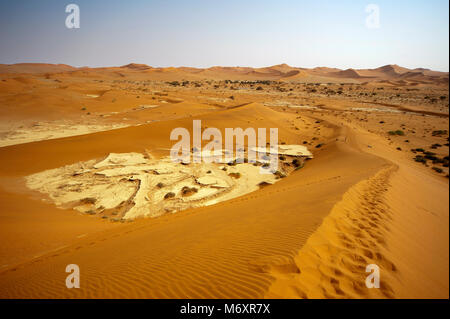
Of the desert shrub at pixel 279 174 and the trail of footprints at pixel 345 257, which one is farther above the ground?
the trail of footprints at pixel 345 257

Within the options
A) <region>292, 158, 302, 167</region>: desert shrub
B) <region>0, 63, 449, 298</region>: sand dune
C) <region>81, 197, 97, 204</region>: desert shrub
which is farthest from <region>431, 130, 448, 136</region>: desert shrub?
<region>81, 197, 97, 204</region>: desert shrub

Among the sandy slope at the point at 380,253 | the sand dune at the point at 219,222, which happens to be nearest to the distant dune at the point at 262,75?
the sand dune at the point at 219,222

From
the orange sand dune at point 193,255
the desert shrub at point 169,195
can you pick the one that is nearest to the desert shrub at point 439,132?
the orange sand dune at point 193,255

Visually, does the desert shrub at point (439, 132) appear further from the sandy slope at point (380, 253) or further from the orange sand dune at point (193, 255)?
the sandy slope at point (380, 253)

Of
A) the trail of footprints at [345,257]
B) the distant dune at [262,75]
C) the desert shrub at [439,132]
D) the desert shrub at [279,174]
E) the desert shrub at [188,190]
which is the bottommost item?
the desert shrub at [188,190]

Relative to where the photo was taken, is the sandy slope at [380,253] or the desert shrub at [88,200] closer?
the sandy slope at [380,253]

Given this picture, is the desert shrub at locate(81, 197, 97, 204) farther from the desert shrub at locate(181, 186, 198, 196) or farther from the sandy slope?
the sandy slope

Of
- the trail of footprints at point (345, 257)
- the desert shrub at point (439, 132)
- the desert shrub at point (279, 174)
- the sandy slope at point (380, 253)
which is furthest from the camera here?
the desert shrub at point (439, 132)

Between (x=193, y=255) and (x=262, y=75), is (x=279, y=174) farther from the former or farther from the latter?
(x=262, y=75)

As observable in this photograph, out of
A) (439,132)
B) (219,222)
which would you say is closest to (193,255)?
(219,222)

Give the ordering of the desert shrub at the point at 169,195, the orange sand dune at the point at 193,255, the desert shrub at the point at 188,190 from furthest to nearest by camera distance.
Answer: the desert shrub at the point at 188,190 → the desert shrub at the point at 169,195 → the orange sand dune at the point at 193,255
